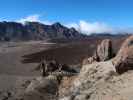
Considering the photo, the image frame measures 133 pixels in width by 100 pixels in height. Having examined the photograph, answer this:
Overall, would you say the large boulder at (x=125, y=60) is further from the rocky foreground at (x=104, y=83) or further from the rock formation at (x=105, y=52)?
the rock formation at (x=105, y=52)

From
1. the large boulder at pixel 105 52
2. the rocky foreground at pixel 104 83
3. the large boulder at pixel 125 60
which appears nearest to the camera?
the rocky foreground at pixel 104 83

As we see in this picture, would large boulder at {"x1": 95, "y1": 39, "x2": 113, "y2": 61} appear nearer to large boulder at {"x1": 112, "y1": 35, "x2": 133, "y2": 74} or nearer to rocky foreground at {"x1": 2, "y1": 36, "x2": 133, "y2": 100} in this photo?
rocky foreground at {"x1": 2, "y1": 36, "x2": 133, "y2": 100}

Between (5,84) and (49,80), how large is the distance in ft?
41.2

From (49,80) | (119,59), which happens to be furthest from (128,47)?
(49,80)

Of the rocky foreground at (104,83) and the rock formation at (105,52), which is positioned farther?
the rock formation at (105,52)

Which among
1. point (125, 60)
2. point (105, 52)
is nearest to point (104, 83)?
point (125, 60)

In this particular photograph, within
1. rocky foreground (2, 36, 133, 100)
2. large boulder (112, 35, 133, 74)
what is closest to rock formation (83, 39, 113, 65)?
rocky foreground (2, 36, 133, 100)

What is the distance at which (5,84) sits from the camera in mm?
30250

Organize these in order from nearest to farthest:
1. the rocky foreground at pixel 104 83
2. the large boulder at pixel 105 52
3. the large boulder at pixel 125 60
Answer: the rocky foreground at pixel 104 83 → the large boulder at pixel 125 60 → the large boulder at pixel 105 52

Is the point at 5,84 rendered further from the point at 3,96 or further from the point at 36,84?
the point at 36,84

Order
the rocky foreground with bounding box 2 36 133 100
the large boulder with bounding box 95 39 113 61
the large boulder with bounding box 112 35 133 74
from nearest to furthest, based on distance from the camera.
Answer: the rocky foreground with bounding box 2 36 133 100 < the large boulder with bounding box 112 35 133 74 < the large boulder with bounding box 95 39 113 61

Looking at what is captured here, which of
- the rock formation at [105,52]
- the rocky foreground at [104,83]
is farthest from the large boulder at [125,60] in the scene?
the rock formation at [105,52]

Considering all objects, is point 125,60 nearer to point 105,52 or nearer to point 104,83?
point 104,83

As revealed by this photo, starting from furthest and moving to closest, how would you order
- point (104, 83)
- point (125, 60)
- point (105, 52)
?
point (105, 52) < point (125, 60) < point (104, 83)
